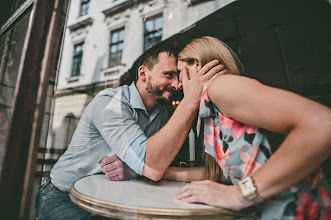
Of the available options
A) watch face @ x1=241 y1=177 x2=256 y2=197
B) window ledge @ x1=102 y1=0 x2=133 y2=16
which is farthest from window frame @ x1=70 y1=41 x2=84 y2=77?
watch face @ x1=241 y1=177 x2=256 y2=197

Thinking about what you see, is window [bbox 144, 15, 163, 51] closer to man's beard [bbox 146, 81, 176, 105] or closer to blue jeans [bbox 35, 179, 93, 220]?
man's beard [bbox 146, 81, 176, 105]

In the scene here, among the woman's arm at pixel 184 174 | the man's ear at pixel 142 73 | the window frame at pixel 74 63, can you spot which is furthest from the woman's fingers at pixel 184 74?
the window frame at pixel 74 63

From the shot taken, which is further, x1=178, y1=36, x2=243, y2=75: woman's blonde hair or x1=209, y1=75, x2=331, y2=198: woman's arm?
x1=178, y1=36, x2=243, y2=75: woman's blonde hair

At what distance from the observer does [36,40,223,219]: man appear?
78 cm

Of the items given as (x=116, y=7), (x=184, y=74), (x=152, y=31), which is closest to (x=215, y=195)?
(x=184, y=74)

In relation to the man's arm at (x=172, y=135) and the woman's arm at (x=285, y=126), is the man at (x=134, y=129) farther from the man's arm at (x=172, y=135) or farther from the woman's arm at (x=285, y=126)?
the woman's arm at (x=285, y=126)

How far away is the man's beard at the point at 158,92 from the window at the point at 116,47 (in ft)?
0.75

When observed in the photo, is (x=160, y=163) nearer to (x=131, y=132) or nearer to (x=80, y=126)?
(x=131, y=132)

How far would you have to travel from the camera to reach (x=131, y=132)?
2.72 feet

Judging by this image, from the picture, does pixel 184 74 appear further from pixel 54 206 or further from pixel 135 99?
pixel 54 206

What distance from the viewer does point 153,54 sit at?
1.13 meters

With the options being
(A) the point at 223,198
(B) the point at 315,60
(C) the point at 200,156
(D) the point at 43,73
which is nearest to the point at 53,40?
(D) the point at 43,73

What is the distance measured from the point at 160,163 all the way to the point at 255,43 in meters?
0.89

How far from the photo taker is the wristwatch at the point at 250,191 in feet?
1.67
